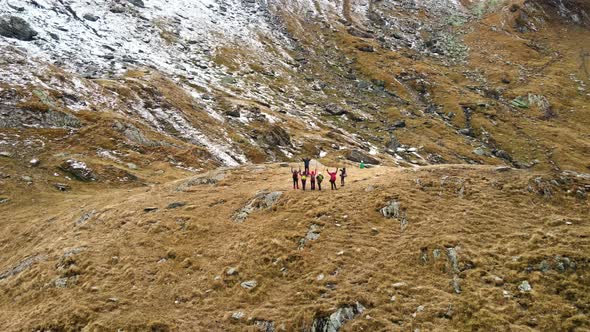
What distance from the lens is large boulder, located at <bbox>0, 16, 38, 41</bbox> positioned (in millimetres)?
112456

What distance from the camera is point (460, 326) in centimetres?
2020

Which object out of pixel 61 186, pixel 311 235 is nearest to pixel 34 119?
pixel 61 186

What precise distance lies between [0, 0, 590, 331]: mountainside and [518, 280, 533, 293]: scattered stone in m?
0.34

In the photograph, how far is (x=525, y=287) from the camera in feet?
72.3

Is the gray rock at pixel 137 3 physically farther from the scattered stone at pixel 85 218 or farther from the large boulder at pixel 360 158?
the scattered stone at pixel 85 218

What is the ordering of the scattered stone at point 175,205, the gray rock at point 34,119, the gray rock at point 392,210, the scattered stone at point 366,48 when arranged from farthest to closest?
the scattered stone at point 366,48
the gray rock at point 34,119
the scattered stone at point 175,205
the gray rock at point 392,210

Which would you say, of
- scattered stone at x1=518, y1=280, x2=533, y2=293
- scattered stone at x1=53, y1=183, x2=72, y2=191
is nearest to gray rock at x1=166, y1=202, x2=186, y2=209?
scattered stone at x1=518, y1=280, x2=533, y2=293

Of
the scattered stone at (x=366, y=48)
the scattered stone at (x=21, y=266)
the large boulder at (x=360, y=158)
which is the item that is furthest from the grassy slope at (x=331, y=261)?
the scattered stone at (x=366, y=48)

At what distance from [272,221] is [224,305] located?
31.1 feet

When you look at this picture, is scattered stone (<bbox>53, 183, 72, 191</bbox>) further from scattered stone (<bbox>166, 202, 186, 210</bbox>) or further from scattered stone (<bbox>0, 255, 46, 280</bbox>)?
scattered stone (<bbox>166, 202, 186, 210</bbox>)

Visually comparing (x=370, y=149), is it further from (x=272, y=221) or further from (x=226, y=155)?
(x=272, y=221)

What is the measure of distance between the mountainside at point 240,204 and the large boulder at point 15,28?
46 centimetres

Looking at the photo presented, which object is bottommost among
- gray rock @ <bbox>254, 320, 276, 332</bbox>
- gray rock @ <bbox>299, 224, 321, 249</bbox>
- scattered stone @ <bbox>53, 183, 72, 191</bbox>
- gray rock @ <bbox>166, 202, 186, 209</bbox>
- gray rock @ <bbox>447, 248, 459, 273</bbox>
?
scattered stone @ <bbox>53, 183, 72, 191</bbox>

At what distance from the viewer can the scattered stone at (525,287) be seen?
71.7 feet
